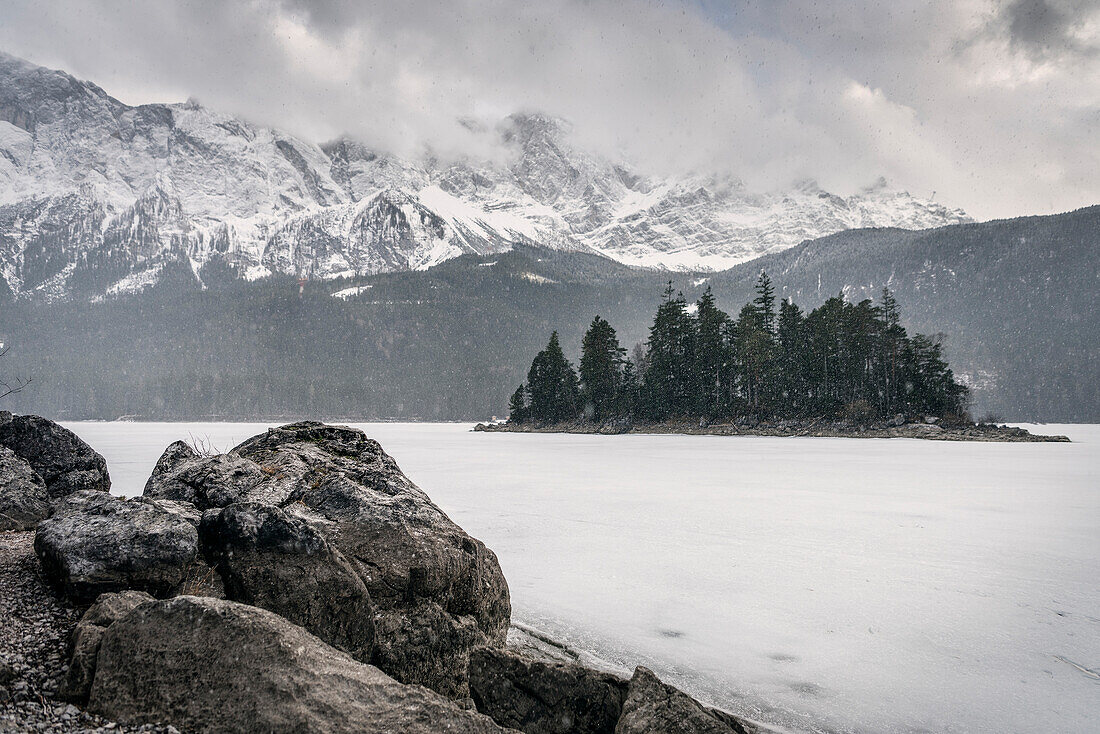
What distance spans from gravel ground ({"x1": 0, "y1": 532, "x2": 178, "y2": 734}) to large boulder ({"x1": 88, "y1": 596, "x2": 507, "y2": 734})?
0.13m

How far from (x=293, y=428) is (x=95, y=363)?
789 ft

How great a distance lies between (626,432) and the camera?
221 feet

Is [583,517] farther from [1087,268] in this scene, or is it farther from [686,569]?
[1087,268]

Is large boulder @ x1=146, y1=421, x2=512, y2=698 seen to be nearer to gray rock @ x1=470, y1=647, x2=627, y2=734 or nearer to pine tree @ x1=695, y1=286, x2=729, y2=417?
gray rock @ x1=470, y1=647, x2=627, y2=734

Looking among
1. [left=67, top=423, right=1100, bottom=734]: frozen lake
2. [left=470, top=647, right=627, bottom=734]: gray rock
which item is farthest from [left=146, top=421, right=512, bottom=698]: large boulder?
[left=67, top=423, right=1100, bottom=734]: frozen lake

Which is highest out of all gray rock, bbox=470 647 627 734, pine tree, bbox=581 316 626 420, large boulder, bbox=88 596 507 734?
pine tree, bbox=581 316 626 420

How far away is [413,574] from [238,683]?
5.87 feet

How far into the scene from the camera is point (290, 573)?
389cm

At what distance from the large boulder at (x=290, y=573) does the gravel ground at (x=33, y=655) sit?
2.74ft

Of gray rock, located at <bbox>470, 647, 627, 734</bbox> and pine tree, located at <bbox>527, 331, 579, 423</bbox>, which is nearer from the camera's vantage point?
gray rock, located at <bbox>470, 647, 627, 734</bbox>

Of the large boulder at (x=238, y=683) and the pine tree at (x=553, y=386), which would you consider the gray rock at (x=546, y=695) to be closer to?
the large boulder at (x=238, y=683)

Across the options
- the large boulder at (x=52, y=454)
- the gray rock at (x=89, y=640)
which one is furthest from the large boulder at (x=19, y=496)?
the gray rock at (x=89, y=640)

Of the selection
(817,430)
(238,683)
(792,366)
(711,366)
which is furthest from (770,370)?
(238,683)

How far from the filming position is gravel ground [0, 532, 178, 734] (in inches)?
94.6
